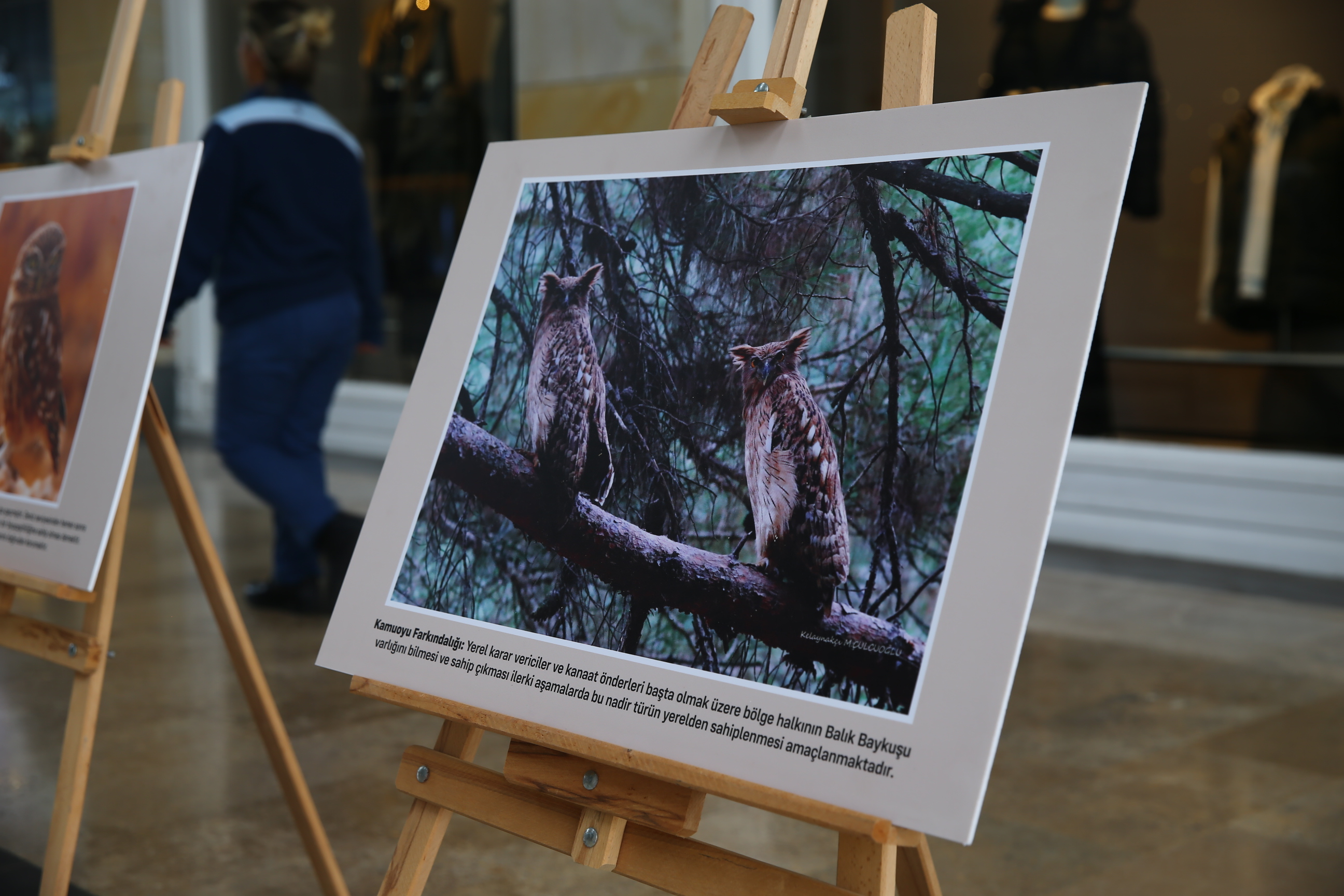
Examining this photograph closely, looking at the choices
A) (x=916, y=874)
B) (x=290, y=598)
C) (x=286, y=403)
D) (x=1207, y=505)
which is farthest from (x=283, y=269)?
(x=1207, y=505)


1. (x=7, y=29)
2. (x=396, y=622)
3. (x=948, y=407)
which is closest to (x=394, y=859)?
(x=396, y=622)

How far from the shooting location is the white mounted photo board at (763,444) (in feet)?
3.24

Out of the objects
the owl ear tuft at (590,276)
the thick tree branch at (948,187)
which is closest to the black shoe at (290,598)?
the owl ear tuft at (590,276)

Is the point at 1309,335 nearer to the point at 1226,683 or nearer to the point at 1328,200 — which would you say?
the point at 1328,200

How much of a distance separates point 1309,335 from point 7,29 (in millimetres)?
7504

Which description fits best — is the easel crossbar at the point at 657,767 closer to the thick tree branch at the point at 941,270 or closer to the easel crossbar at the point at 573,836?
the easel crossbar at the point at 573,836

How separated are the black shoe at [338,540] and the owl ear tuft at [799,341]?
2.49 metres

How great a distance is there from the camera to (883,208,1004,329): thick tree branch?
104cm

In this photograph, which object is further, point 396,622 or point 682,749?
point 396,622

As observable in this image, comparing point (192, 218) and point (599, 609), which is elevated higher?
point (192, 218)

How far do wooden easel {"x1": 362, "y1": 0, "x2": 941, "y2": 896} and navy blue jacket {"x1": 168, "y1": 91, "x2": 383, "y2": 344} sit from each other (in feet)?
7.05

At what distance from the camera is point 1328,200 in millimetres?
4887

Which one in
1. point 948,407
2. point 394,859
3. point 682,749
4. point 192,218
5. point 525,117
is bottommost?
point 394,859

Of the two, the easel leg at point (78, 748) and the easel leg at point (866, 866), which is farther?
the easel leg at point (78, 748)
